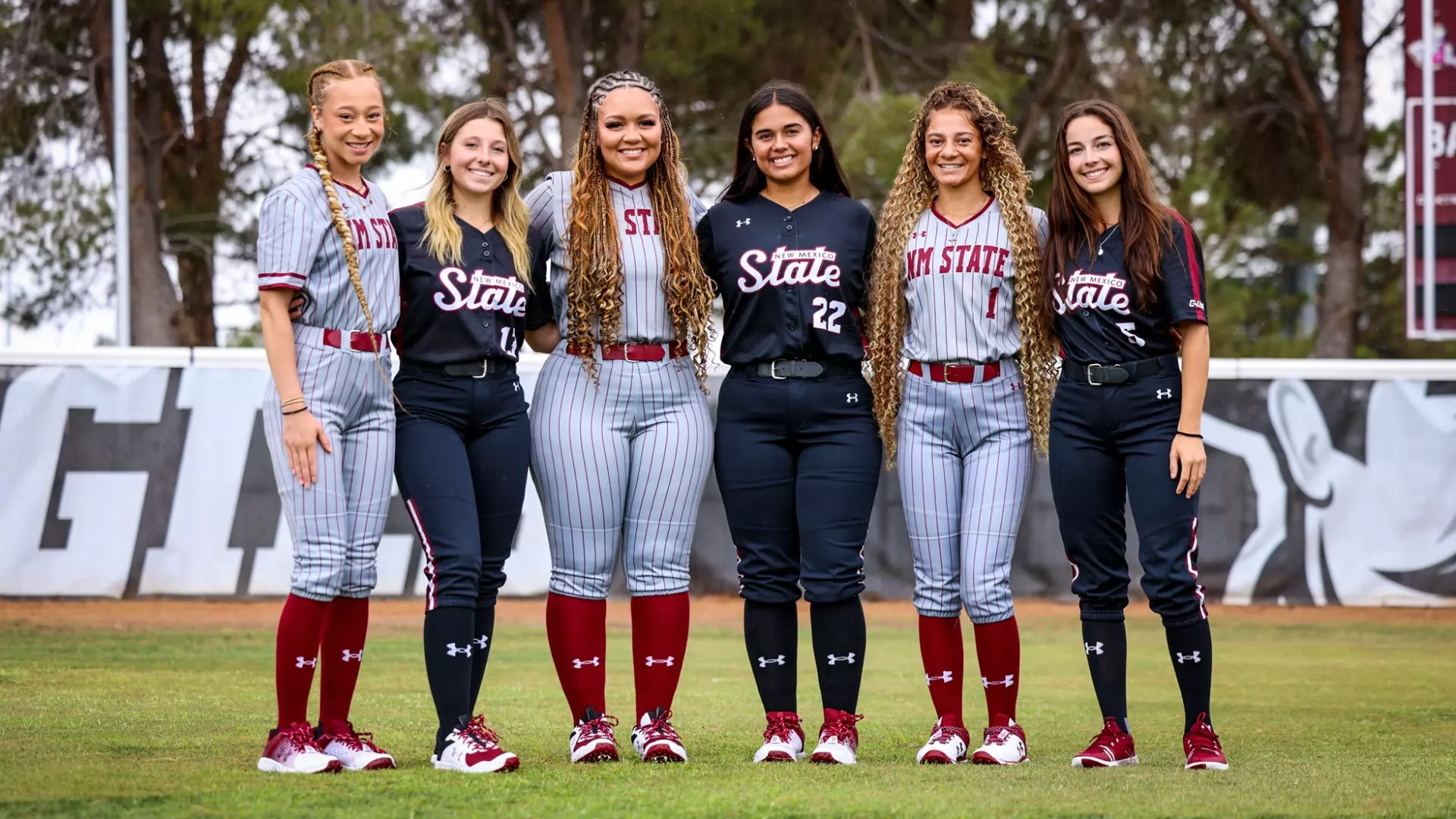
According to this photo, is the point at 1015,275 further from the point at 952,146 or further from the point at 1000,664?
the point at 1000,664

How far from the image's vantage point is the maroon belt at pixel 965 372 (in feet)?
15.1

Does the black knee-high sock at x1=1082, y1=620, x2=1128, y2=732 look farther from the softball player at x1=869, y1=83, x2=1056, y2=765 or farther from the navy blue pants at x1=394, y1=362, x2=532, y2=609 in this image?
the navy blue pants at x1=394, y1=362, x2=532, y2=609

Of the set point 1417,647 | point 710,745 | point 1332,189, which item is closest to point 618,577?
point 1417,647

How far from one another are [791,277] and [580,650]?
1286mm

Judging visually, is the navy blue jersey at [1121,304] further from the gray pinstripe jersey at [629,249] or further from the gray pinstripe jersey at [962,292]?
the gray pinstripe jersey at [629,249]

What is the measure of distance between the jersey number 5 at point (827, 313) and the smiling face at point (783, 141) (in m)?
0.43

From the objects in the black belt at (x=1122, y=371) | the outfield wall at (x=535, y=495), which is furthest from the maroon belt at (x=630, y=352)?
the outfield wall at (x=535, y=495)

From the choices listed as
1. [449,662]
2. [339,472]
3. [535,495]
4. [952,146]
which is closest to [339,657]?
[449,662]

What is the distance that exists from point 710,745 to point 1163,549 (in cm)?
160

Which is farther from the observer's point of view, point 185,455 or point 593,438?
point 185,455

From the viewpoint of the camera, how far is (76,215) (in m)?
15.8

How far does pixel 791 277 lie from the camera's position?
4.62 m

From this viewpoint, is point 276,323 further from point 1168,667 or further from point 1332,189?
point 1332,189

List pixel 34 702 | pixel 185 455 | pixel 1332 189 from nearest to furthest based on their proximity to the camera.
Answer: pixel 34 702 < pixel 185 455 < pixel 1332 189
